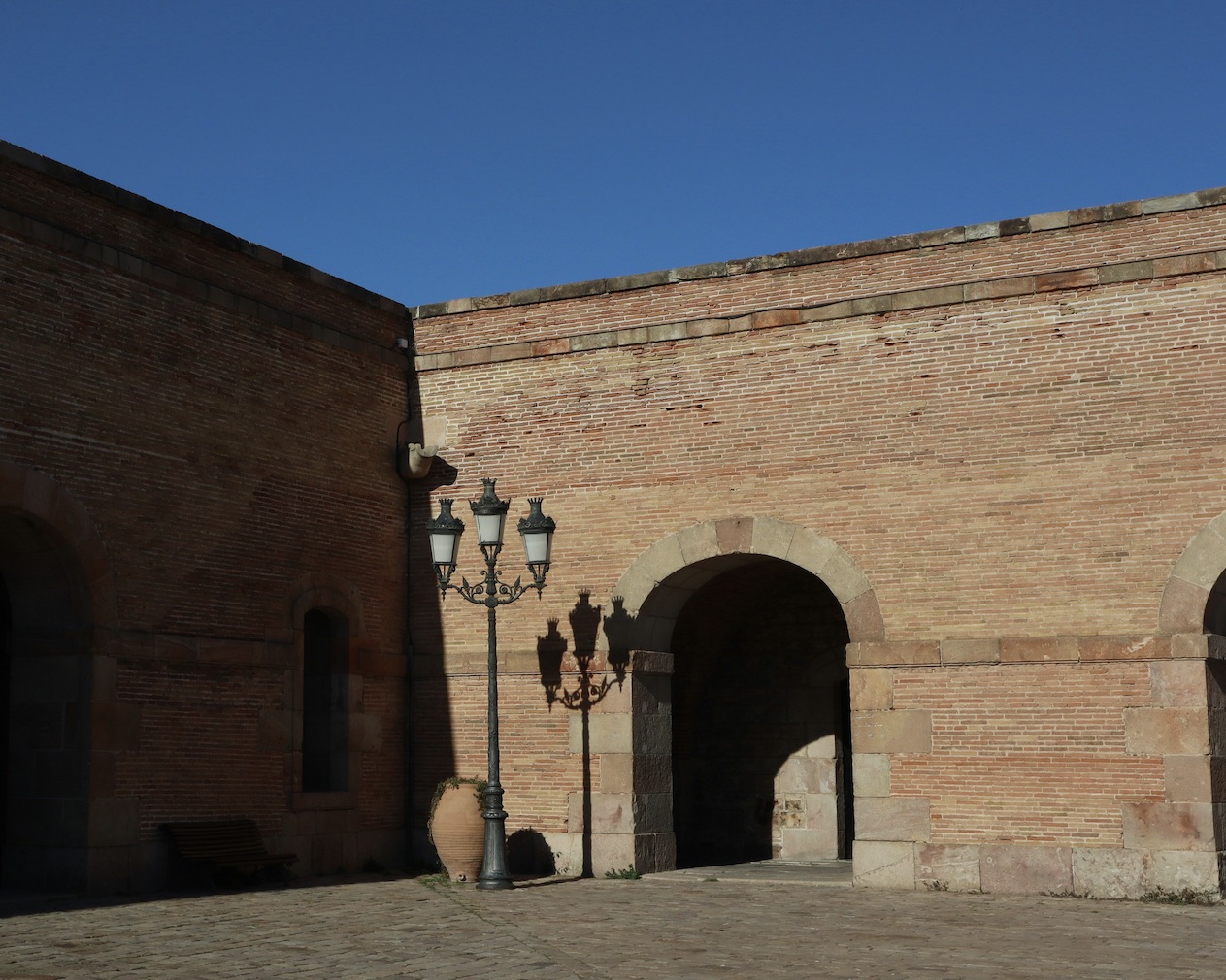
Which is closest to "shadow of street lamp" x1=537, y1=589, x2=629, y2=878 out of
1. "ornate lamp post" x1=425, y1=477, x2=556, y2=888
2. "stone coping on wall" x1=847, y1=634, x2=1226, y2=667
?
"ornate lamp post" x1=425, y1=477, x2=556, y2=888

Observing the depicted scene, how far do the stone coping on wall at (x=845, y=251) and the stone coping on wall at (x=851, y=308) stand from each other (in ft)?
0.90

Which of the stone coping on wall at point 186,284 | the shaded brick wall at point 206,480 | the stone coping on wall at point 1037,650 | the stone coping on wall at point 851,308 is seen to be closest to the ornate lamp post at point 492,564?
the shaded brick wall at point 206,480

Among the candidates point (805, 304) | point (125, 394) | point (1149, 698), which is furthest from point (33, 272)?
point (1149, 698)

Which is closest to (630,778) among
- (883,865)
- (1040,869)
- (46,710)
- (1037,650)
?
(883,865)

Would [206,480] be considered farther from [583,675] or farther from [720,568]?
[720,568]

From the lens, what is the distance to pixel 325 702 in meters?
16.2

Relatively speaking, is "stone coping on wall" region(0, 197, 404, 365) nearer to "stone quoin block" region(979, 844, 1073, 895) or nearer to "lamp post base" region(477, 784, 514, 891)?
"lamp post base" region(477, 784, 514, 891)

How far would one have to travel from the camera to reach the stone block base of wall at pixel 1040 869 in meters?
13.1

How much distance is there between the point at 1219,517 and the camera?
1340 cm

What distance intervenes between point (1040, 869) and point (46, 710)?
8.50 metres

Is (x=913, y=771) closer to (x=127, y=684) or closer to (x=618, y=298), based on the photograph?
(x=618, y=298)

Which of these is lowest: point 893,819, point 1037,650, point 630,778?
point 893,819

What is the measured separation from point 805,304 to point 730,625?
450cm

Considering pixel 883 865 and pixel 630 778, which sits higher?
pixel 630 778
